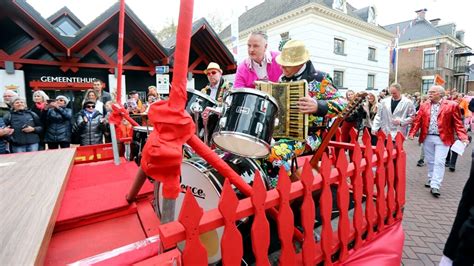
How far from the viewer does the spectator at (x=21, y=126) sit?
483cm

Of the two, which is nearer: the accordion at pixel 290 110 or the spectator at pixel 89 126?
the accordion at pixel 290 110

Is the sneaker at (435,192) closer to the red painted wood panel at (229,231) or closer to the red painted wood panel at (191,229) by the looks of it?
the red painted wood panel at (229,231)

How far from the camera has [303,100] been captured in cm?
228

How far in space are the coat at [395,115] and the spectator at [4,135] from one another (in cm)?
753

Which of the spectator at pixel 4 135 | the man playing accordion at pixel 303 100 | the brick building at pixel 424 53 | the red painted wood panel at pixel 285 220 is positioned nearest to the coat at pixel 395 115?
the man playing accordion at pixel 303 100

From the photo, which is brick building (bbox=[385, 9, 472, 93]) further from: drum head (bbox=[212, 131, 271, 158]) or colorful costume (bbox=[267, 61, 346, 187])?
drum head (bbox=[212, 131, 271, 158])

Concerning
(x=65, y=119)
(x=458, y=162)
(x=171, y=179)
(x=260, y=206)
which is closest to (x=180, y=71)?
(x=171, y=179)

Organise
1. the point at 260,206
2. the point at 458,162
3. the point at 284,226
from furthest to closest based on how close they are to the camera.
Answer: the point at 458,162
the point at 284,226
the point at 260,206

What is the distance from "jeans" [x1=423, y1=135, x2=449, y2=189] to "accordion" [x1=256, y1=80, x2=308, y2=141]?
3.84 meters

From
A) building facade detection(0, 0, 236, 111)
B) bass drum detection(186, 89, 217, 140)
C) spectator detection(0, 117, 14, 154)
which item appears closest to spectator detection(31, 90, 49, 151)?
spectator detection(0, 117, 14, 154)

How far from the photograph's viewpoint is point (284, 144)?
2.54m

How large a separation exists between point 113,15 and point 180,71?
9567mm

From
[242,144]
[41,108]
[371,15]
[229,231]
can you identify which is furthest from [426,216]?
[371,15]

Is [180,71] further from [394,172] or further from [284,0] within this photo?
[284,0]
